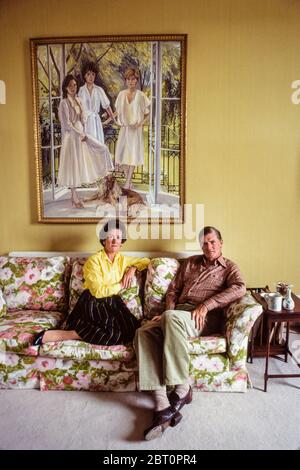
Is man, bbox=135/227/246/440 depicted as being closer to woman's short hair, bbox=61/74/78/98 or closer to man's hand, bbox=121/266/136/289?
man's hand, bbox=121/266/136/289

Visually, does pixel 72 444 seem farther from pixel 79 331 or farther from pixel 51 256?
pixel 51 256

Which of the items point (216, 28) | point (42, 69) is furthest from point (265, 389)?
point (42, 69)

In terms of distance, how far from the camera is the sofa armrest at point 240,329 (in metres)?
2.13

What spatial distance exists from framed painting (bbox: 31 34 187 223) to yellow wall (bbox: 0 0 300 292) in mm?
100

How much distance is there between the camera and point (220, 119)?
2805mm

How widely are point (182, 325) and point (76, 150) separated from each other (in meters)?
1.68

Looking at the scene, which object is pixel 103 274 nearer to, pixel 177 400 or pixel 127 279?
pixel 127 279

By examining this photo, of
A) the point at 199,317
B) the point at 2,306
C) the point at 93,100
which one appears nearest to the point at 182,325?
the point at 199,317

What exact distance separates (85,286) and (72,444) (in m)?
1.00

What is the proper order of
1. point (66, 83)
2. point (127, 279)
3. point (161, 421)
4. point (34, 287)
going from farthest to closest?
1. point (66, 83)
2. point (34, 287)
3. point (127, 279)
4. point (161, 421)

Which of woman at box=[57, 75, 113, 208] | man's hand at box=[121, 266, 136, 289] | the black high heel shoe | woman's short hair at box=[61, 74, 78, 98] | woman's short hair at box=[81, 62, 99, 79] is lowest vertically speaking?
the black high heel shoe

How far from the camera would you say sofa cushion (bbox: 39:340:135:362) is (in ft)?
7.04

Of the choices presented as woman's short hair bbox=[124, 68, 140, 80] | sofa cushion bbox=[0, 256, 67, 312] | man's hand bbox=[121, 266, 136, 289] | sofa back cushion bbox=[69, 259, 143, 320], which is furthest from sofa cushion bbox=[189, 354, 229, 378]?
woman's short hair bbox=[124, 68, 140, 80]

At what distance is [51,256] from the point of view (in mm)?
2990
